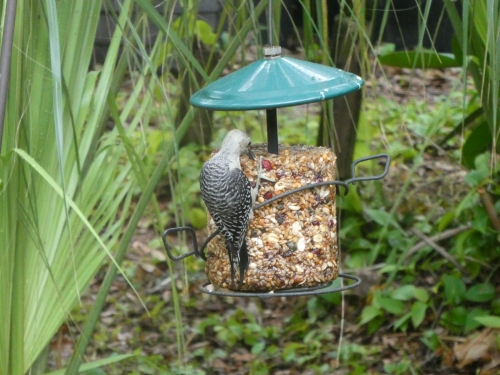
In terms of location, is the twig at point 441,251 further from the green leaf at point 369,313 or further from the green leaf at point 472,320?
the green leaf at point 369,313

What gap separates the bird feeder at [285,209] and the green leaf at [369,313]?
214 centimetres

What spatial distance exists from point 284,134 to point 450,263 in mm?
1773

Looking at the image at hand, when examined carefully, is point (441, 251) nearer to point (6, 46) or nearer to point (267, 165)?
point (267, 165)

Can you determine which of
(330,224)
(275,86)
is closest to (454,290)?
(330,224)

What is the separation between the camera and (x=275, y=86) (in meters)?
1.69

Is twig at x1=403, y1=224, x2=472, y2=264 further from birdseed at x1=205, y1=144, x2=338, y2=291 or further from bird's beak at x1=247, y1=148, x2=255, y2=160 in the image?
bird's beak at x1=247, y1=148, x2=255, y2=160

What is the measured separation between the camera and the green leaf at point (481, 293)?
3.74 metres

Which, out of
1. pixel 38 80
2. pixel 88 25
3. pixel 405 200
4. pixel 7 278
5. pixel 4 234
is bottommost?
pixel 405 200

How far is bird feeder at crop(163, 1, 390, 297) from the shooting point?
176cm

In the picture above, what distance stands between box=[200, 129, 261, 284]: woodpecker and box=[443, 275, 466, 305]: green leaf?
Answer: 7.47 ft

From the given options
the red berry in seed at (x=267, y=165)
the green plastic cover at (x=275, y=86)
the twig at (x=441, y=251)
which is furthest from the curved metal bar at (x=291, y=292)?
the twig at (x=441, y=251)

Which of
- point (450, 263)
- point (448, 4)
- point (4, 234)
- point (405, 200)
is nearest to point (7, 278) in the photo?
point (4, 234)

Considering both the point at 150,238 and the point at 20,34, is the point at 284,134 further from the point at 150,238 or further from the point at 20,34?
the point at 20,34

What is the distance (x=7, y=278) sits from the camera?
2.05 m
